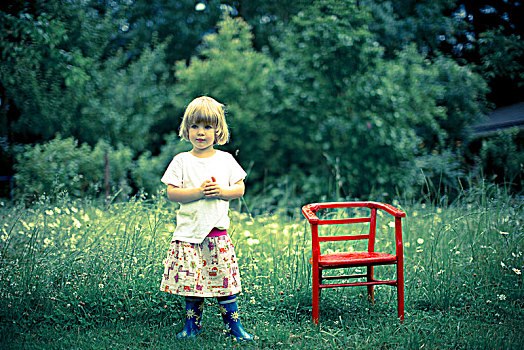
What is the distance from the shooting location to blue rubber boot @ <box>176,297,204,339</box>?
10.3 feet

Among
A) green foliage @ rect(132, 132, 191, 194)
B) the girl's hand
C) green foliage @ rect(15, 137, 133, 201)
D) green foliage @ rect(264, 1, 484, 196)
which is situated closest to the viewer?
the girl's hand

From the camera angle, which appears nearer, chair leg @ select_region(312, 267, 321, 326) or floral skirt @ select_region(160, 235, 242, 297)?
floral skirt @ select_region(160, 235, 242, 297)

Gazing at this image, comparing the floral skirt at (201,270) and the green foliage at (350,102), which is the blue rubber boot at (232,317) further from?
the green foliage at (350,102)

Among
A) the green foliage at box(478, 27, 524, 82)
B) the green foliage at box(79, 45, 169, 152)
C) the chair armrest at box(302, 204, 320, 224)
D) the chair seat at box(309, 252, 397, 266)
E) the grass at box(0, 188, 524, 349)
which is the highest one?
the green foliage at box(478, 27, 524, 82)

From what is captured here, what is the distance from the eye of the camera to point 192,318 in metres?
3.16

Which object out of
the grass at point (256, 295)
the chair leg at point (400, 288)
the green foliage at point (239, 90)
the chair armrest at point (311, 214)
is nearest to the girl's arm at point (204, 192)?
the chair armrest at point (311, 214)

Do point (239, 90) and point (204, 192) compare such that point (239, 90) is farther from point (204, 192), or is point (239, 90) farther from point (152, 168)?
point (204, 192)

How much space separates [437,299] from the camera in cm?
375

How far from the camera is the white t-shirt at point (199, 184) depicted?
3.04 metres

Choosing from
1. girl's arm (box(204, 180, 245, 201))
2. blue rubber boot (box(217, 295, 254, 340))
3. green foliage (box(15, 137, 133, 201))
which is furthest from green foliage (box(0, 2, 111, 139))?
blue rubber boot (box(217, 295, 254, 340))

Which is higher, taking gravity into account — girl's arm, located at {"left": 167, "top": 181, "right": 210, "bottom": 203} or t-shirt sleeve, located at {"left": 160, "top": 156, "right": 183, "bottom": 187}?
t-shirt sleeve, located at {"left": 160, "top": 156, "right": 183, "bottom": 187}

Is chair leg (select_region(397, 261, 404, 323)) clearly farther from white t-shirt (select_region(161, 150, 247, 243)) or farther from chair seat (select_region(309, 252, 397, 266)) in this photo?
white t-shirt (select_region(161, 150, 247, 243))

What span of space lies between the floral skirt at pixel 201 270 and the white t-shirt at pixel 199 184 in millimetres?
81

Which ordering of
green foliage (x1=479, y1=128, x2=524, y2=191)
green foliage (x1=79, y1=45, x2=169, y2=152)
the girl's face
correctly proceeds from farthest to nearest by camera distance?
green foliage (x1=79, y1=45, x2=169, y2=152) → green foliage (x1=479, y1=128, x2=524, y2=191) → the girl's face
